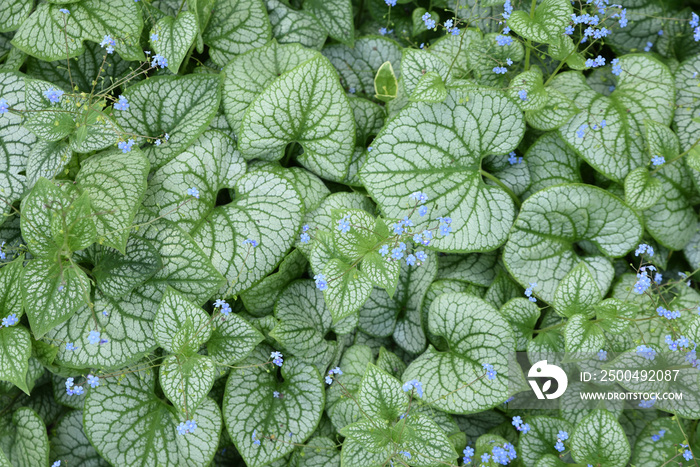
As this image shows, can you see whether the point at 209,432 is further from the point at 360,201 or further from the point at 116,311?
the point at 360,201

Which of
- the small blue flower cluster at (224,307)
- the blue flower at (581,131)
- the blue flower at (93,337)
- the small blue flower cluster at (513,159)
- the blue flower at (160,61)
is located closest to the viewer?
the blue flower at (93,337)

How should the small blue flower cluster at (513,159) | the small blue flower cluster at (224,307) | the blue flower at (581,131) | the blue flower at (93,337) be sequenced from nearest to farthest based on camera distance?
the blue flower at (93,337) → the small blue flower cluster at (224,307) → the blue flower at (581,131) → the small blue flower cluster at (513,159)

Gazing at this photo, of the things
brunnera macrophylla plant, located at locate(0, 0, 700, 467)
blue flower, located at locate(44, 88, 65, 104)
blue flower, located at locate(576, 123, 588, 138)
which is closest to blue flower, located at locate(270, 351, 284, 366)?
brunnera macrophylla plant, located at locate(0, 0, 700, 467)

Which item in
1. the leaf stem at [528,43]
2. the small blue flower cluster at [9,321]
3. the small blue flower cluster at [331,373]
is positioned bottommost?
the small blue flower cluster at [331,373]

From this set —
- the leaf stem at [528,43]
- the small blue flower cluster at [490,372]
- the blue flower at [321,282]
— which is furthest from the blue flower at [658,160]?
the blue flower at [321,282]

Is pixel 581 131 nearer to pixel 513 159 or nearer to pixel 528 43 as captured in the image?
pixel 513 159

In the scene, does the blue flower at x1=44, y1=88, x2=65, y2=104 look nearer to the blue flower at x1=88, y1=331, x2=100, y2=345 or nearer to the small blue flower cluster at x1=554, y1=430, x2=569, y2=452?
the blue flower at x1=88, y1=331, x2=100, y2=345

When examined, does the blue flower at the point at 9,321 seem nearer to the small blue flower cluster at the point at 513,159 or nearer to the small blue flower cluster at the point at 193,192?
the small blue flower cluster at the point at 193,192
